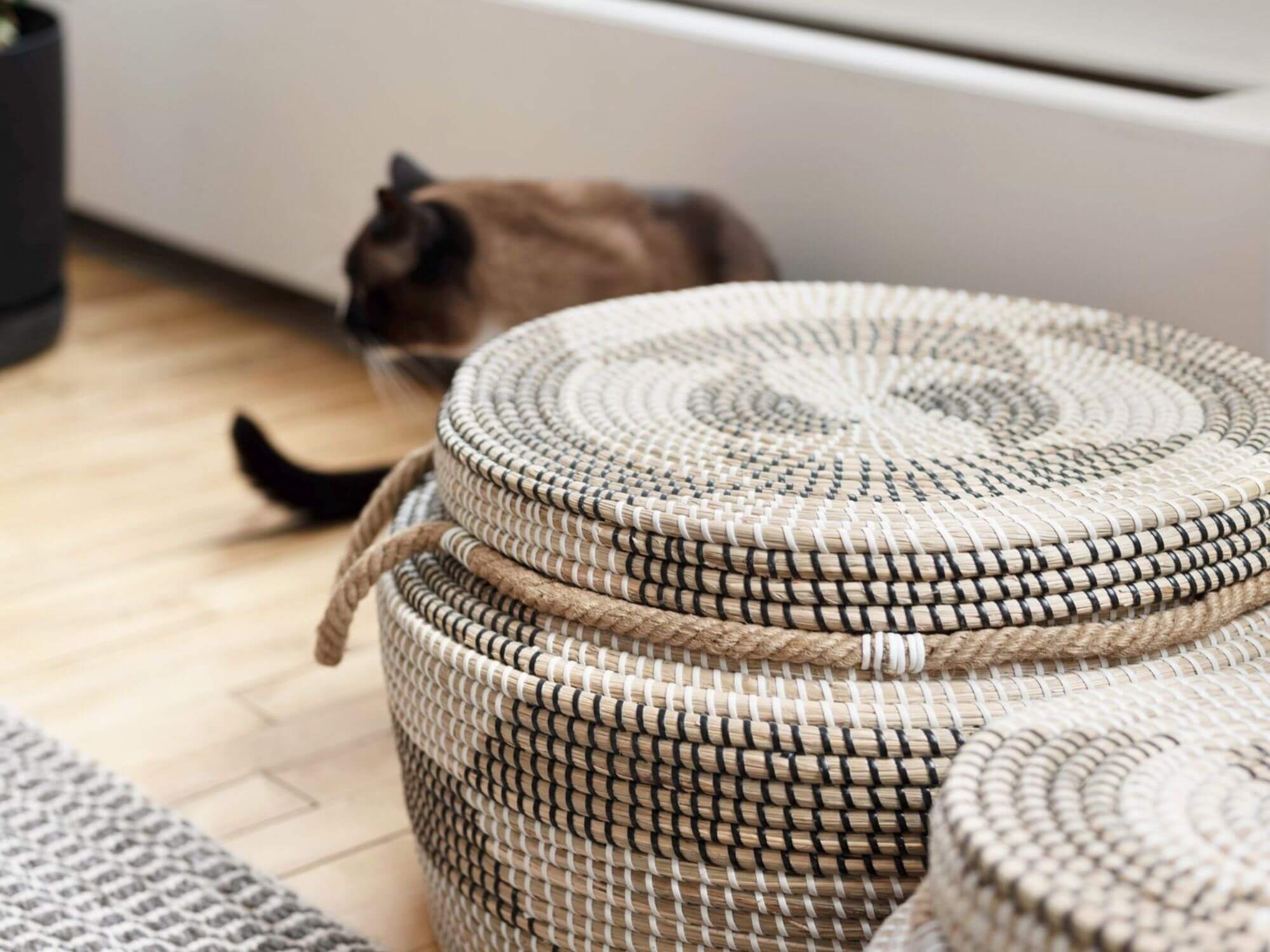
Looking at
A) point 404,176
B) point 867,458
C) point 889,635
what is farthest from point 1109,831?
point 404,176

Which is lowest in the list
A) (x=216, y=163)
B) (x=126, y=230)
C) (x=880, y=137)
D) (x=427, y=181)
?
(x=126, y=230)

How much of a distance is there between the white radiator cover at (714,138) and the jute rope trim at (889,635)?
0.49m

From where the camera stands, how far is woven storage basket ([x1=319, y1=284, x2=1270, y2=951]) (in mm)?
689

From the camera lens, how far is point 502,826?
0.79 m

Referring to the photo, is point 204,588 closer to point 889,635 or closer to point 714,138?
point 714,138

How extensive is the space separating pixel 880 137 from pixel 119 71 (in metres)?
1.49

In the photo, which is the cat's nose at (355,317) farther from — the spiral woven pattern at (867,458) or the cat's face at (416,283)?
the spiral woven pattern at (867,458)

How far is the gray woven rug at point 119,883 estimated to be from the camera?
93 centimetres

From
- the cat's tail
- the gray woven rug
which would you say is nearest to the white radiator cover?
the cat's tail

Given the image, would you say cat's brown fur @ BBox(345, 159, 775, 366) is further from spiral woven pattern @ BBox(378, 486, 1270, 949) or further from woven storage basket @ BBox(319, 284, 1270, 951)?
spiral woven pattern @ BBox(378, 486, 1270, 949)

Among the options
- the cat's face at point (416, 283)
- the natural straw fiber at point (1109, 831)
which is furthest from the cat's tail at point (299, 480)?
the natural straw fiber at point (1109, 831)

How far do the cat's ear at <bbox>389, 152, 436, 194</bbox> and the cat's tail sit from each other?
29cm

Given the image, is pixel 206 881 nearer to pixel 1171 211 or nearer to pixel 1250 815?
pixel 1250 815

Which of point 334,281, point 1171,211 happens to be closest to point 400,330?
point 334,281
